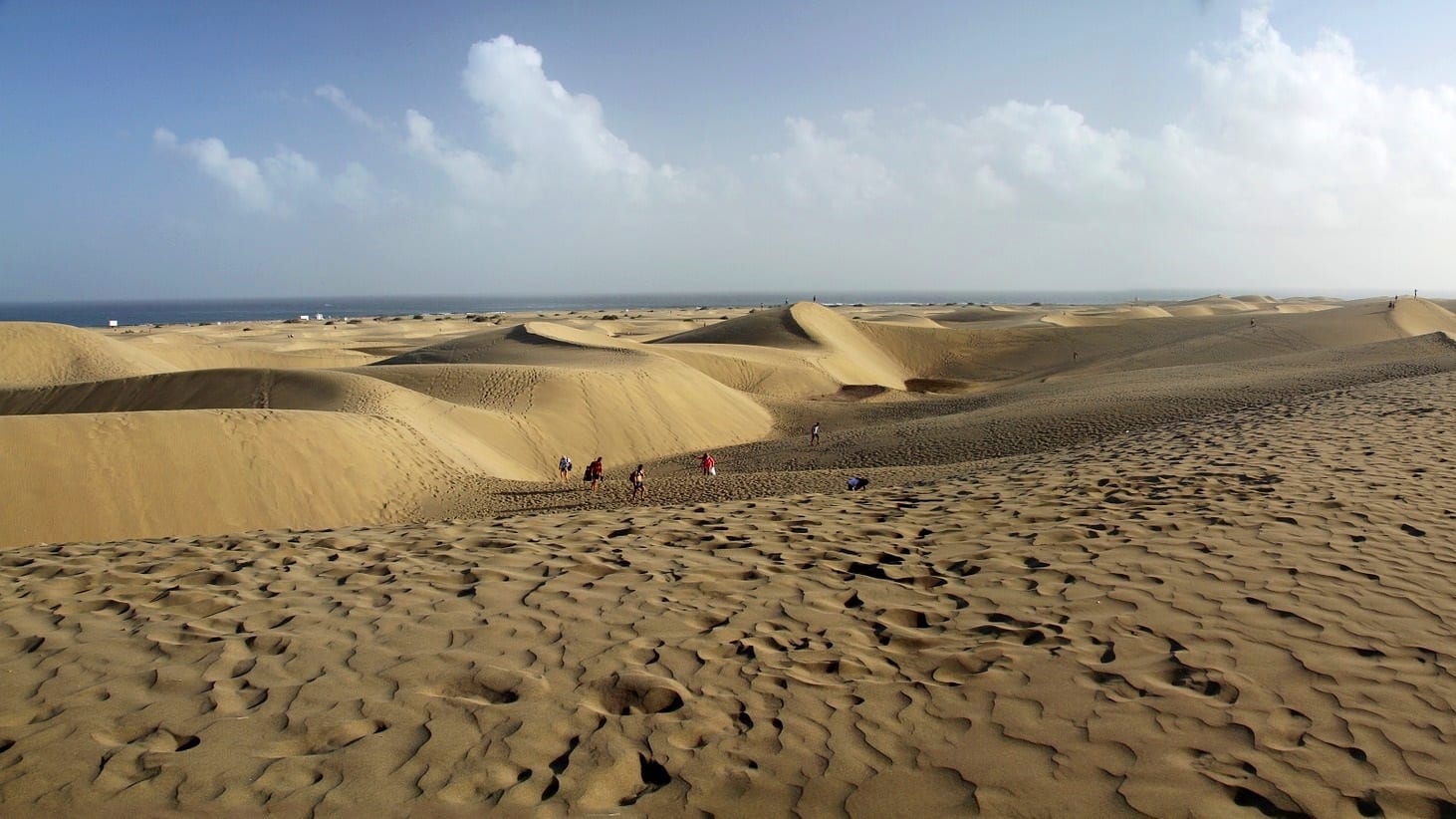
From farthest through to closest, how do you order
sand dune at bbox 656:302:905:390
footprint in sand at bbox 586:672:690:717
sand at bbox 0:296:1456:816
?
1. sand dune at bbox 656:302:905:390
2. footprint in sand at bbox 586:672:690:717
3. sand at bbox 0:296:1456:816

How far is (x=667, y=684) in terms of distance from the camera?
4.11 meters

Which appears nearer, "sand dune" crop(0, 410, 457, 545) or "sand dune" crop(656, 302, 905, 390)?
"sand dune" crop(0, 410, 457, 545)

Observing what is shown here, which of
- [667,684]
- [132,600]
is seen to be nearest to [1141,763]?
A: [667,684]

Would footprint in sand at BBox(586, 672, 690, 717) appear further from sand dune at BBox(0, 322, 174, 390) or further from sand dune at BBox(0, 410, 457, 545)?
sand dune at BBox(0, 322, 174, 390)

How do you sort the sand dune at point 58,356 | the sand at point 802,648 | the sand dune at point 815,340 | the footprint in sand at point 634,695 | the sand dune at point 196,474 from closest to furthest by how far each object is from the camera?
the sand at point 802,648 < the footprint in sand at point 634,695 < the sand dune at point 196,474 < the sand dune at point 58,356 < the sand dune at point 815,340

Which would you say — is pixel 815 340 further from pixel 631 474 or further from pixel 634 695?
pixel 634 695

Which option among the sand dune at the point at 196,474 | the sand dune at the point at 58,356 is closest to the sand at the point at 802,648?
the sand dune at the point at 196,474

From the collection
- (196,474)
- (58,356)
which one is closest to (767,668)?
(196,474)

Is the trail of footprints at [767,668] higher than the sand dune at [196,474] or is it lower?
higher

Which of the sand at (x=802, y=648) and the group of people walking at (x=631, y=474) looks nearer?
the sand at (x=802, y=648)

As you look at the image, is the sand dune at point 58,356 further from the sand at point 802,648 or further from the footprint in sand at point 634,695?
the footprint in sand at point 634,695

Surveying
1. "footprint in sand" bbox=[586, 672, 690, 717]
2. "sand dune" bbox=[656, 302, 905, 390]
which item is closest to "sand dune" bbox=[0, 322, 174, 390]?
"sand dune" bbox=[656, 302, 905, 390]

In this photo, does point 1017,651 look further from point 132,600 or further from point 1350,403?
point 1350,403

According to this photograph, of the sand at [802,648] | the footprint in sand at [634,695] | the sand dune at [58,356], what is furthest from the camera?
the sand dune at [58,356]
